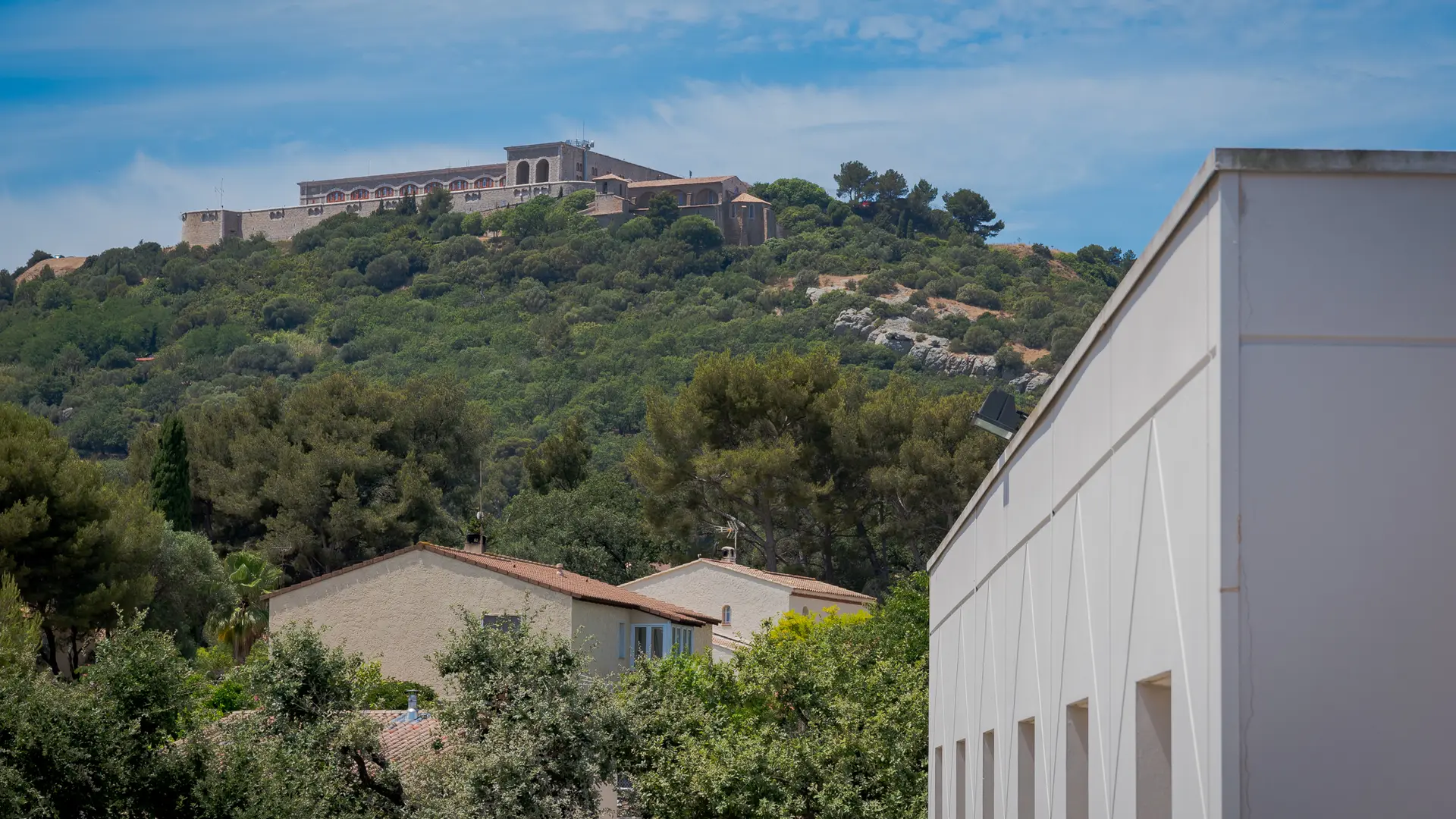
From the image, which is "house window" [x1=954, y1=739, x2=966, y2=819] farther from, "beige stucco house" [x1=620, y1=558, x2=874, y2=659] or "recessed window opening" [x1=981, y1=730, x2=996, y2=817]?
"beige stucco house" [x1=620, y1=558, x2=874, y2=659]

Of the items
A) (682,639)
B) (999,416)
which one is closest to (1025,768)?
(999,416)

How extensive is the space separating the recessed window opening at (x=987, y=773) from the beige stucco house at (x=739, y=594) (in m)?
29.8

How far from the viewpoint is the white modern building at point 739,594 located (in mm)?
45094

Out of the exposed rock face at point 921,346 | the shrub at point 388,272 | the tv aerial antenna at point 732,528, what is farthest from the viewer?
the shrub at point 388,272

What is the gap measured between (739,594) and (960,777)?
29.8 m

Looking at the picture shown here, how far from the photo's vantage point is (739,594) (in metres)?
45.9

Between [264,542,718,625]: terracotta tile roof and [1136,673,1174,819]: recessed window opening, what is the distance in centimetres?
2640

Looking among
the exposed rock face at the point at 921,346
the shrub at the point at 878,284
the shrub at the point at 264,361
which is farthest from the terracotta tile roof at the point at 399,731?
the shrub at the point at 878,284

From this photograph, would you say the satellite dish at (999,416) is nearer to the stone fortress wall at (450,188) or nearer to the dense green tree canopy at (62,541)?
the dense green tree canopy at (62,541)

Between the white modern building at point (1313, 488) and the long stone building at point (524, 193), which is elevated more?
the long stone building at point (524, 193)

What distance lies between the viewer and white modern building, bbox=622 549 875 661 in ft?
148

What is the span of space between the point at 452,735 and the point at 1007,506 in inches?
532

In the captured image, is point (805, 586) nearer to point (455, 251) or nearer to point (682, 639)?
point (682, 639)

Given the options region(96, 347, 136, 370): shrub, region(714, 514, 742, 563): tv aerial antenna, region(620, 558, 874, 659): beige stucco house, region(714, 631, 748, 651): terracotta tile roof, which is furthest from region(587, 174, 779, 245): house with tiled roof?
region(714, 631, 748, 651): terracotta tile roof
